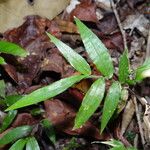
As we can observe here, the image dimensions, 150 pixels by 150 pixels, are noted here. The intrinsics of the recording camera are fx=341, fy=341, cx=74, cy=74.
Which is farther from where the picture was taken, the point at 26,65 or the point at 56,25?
the point at 56,25

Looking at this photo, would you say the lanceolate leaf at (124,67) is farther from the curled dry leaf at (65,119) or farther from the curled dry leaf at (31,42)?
the curled dry leaf at (31,42)

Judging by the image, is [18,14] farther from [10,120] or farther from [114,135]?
[114,135]

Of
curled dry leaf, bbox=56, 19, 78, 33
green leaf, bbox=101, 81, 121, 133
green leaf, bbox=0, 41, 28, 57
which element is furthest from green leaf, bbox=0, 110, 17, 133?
curled dry leaf, bbox=56, 19, 78, 33

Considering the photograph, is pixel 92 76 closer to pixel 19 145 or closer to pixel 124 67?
pixel 124 67

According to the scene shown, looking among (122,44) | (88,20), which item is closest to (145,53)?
(122,44)

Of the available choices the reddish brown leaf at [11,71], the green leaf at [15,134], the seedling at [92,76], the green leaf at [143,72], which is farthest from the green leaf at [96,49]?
the reddish brown leaf at [11,71]

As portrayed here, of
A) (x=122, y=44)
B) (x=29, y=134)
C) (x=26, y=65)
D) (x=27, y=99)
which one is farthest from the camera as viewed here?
(x=122, y=44)
